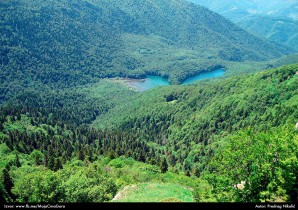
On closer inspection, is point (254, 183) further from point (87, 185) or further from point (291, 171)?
point (87, 185)

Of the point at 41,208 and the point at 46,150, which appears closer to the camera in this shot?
the point at 41,208

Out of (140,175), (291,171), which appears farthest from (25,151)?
(291,171)

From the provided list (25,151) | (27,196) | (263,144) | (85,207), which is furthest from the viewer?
(25,151)

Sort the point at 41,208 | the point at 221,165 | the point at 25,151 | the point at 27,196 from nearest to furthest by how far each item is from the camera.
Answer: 1. the point at 41,208
2. the point at 221,165
3. the point at 27,196
4. the point at 25,151

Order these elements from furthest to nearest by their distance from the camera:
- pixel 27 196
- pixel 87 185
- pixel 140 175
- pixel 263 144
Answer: pixel 140 175, pixel 27 196, pixel 87 185, pixel 263 144

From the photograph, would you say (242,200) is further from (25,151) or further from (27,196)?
(25,151)

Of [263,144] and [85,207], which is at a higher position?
[263,144]

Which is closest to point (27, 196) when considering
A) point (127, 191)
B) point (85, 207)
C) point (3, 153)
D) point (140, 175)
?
point (127, 191)

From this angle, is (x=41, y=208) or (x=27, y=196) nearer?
(x=41, y=208)

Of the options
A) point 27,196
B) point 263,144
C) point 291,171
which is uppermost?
point 263,144
